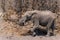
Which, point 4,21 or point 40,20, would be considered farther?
point 4,21

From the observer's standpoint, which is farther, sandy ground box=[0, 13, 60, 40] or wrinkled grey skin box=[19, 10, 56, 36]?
wrinkled grey skin box=[19, 10, 56, 36]

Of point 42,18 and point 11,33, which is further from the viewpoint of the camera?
point 11,33

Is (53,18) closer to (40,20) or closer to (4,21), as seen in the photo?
(40,20)

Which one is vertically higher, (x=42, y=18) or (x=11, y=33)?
(x=42, y=18)

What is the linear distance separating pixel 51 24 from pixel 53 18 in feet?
0.58

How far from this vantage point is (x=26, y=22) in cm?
769

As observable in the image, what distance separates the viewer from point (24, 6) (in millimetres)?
8719

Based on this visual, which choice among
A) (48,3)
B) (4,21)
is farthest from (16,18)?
(48,3)

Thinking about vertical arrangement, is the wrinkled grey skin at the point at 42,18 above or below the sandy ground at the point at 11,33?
above

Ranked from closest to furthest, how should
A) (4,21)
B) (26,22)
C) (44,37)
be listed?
(44,37) → (26,22) → (4,21)

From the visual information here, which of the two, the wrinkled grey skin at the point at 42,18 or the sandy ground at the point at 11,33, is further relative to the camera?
the wrinkled grey skin at the point at 42,18

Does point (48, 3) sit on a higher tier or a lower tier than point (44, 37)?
higher

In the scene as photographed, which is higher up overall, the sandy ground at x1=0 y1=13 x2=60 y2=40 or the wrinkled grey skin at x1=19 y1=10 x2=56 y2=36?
the wrinkled grey skin at x1=19 y1=10 x2=56 y2=36

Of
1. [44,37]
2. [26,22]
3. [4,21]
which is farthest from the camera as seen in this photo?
[4,21]
